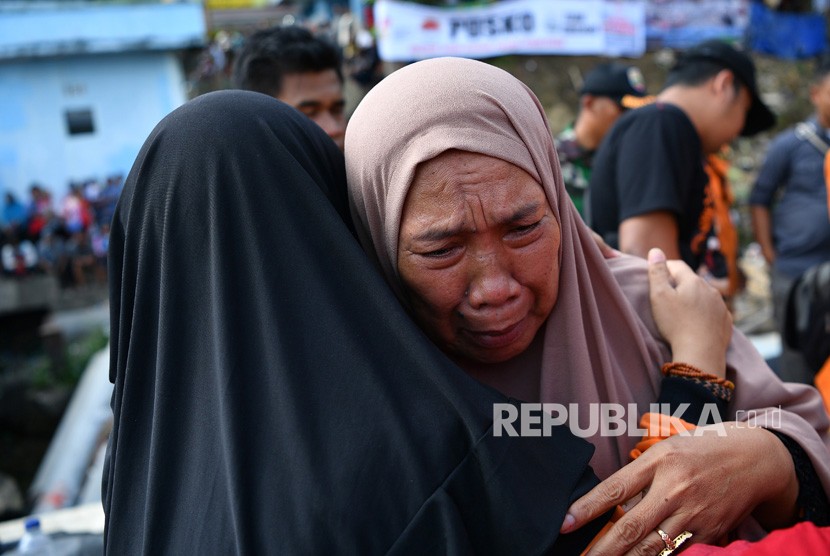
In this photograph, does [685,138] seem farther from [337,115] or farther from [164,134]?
[164,134]

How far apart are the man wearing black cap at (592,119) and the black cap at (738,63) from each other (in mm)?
796

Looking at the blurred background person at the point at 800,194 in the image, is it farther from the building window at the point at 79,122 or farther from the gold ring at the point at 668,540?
the building window at the point at 79,122

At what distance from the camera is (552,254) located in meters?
1.40

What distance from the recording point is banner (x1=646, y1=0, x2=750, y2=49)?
43.7ft

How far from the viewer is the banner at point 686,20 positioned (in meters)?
13.3

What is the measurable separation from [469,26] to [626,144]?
30.3ft

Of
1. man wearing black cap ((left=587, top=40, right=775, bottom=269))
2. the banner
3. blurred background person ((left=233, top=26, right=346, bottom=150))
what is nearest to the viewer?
man wearing black cap ((left=587, top=40, right=775, bottom=269))

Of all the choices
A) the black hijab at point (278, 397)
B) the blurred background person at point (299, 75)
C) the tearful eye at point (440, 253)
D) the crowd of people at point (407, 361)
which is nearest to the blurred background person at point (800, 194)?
the blurred background person at point (299, 75)

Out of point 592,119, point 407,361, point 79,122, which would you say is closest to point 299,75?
point 592,119

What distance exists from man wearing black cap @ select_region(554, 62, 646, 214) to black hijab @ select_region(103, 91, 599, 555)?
295 centimetres

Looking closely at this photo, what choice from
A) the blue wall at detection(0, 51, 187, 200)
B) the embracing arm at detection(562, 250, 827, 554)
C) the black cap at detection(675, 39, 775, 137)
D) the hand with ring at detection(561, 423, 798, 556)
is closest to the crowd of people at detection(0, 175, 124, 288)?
the blue wall at detection(0, 51, 187, 200)

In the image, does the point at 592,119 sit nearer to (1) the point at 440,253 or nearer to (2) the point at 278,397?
(1) the point at 440,253

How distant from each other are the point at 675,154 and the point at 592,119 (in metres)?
1.39

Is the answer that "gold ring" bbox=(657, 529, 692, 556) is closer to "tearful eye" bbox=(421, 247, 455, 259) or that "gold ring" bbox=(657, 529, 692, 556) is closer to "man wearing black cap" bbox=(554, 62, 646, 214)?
"tearful eye" bbox=(421, 247, 455, 259)
